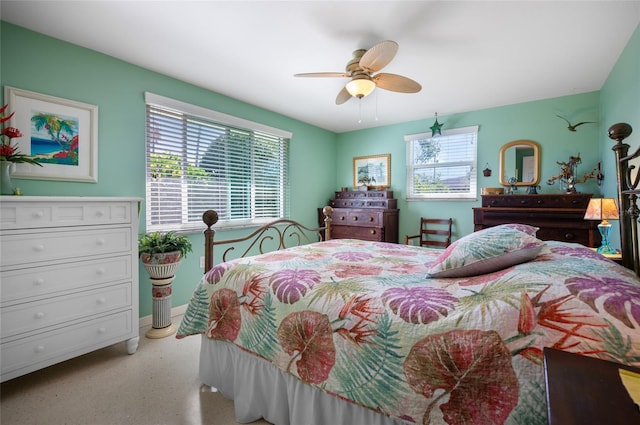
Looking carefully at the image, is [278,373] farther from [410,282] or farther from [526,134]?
[526,134]

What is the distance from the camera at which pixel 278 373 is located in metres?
1.38

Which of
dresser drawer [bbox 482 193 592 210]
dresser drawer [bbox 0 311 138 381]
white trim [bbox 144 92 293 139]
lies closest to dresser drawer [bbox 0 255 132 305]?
dresser drawer [bbox 0 311 138 381]

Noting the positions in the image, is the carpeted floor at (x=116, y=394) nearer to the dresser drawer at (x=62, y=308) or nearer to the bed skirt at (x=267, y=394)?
the bed skirt at (x=267, y=394)

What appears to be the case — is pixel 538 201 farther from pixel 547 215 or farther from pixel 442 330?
pixel 442 330

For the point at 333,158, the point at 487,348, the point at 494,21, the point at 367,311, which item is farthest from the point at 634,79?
the point at 333,158

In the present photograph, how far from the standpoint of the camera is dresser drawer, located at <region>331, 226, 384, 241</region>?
4285 millimetres

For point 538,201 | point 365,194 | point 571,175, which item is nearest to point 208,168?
point 365,194

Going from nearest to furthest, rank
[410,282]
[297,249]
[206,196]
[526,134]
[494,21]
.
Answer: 1. [410,282]
2. [494,21]
3. [297,249]
4. [206,196]
5. [526,134]

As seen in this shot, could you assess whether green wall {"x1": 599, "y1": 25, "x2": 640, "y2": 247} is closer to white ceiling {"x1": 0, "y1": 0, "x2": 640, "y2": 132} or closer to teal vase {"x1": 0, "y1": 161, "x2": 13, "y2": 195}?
white ceiling {"x1": 0, "y1": 0, "x2": 640, "y2": 132}

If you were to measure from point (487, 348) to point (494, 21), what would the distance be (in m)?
2.27

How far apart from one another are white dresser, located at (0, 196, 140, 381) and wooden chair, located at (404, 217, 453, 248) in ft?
11.2

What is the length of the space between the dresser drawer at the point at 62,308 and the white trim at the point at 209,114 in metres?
1.80

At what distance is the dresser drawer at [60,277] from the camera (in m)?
1.68

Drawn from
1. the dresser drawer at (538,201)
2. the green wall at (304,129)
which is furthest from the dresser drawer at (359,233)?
the dresser drawer at (538,201)
